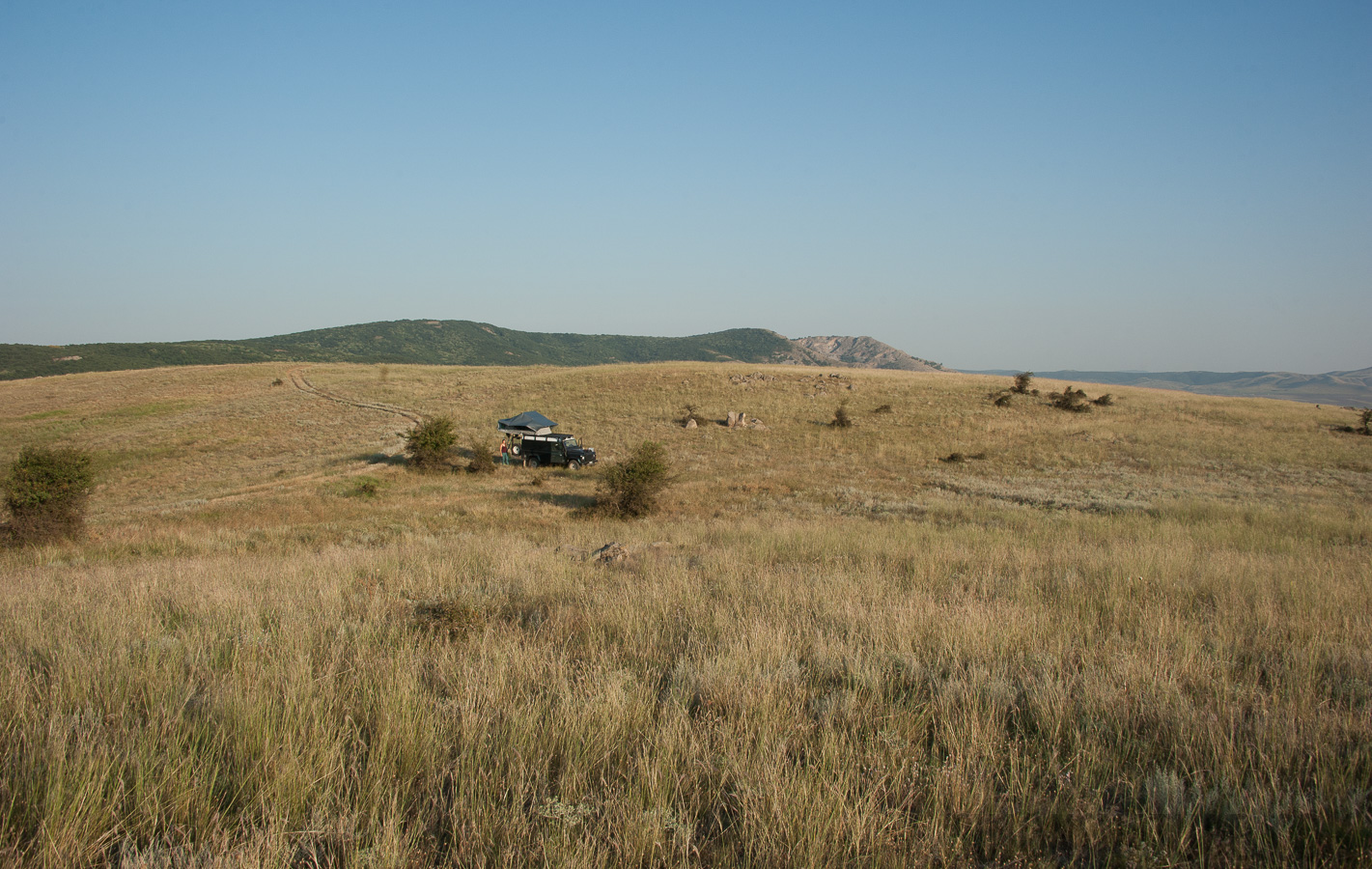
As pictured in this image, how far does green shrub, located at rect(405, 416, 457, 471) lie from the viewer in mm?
28125

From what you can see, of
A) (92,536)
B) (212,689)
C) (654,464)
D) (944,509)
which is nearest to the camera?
(212,689)

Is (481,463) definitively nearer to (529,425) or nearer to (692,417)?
(529,425)

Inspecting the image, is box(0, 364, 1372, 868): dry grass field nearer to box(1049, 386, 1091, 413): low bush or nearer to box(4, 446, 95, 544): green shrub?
box(4, 446, 95, 544): green shrub

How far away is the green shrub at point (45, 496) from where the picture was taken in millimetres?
14797

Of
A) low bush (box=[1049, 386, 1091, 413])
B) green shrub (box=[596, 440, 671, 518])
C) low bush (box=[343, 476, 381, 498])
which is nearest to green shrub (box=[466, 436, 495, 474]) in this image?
low bush (box=[343, 476, 381, 498])

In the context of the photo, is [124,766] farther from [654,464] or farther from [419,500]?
→ [419,500]

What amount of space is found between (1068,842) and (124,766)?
13.5 ft

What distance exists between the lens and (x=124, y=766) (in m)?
2.71

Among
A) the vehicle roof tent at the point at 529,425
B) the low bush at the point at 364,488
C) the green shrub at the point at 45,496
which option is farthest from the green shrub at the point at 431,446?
the green shrub at the point at 45,496

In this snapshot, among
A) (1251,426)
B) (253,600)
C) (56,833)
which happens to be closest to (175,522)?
(253,600)

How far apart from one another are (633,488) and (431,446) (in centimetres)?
1395

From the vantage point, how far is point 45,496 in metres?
15.3

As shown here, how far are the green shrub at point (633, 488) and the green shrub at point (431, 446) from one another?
1201 cm

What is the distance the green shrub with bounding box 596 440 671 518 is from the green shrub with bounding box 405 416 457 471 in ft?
39.4
